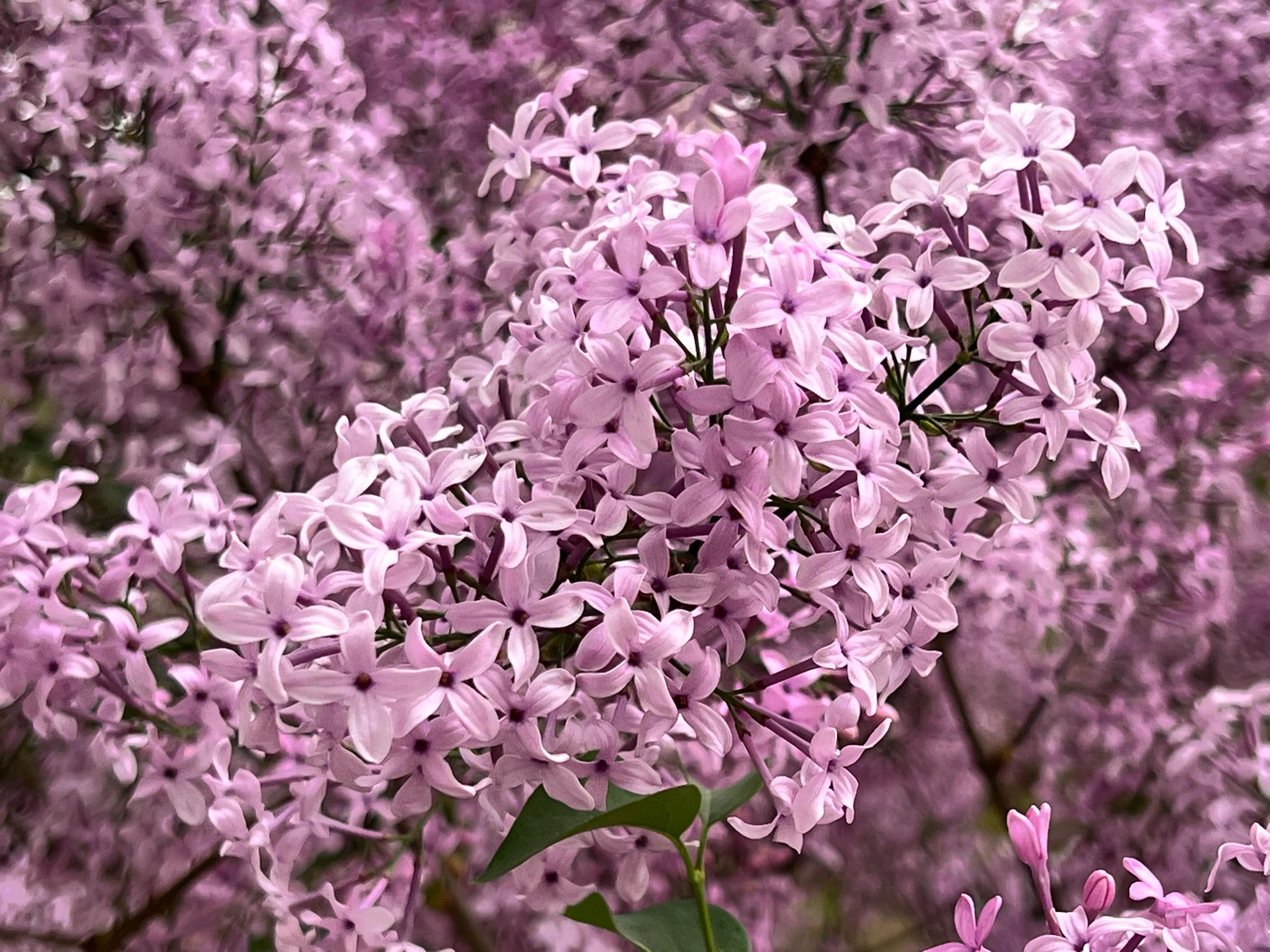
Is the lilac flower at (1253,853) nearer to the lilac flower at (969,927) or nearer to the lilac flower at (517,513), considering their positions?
the lilac flower at (969,927)

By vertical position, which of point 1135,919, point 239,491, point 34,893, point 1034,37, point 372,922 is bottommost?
point 34,893

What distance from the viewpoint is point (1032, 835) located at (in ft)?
1.54

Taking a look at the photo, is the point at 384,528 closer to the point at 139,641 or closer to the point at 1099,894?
the point at 139,641

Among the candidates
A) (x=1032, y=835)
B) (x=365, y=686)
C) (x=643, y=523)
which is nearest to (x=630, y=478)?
(x=643, y=523)

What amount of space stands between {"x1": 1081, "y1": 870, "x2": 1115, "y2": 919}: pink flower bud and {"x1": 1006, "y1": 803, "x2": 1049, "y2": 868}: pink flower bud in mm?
21

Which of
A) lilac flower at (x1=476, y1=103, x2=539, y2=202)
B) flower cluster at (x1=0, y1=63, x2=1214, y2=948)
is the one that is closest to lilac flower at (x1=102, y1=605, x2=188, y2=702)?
flower cluster at (x1=0, y1=63, x2=1214, y2=948)

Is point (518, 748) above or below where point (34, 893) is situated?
above

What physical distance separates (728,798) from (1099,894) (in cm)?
17

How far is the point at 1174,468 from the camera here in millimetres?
1011

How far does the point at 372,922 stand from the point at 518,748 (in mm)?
179

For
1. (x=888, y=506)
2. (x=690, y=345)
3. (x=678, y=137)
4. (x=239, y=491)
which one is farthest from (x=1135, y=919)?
(x=239, y=491)

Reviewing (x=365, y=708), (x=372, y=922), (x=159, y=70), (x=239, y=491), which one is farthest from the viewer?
(x=239, y=491)

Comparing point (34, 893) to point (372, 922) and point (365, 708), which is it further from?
point (365, 708)

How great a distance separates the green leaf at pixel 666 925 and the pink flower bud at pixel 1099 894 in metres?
0.15
